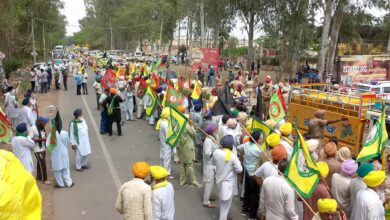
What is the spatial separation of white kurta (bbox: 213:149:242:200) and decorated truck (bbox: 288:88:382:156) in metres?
4.63

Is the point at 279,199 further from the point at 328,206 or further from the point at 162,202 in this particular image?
the point at 162,202

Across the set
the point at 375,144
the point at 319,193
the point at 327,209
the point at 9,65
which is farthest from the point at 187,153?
the point at 9,65

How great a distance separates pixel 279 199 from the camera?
5.16m

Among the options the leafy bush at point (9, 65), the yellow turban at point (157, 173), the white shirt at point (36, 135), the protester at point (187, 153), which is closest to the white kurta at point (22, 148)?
the white shirt at point (36, 135)

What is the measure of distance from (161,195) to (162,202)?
0.41 feet

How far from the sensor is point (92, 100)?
806 inches

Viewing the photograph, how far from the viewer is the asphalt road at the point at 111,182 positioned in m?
7.20

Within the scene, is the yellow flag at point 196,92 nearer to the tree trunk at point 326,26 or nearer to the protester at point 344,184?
the protester at point 344,184

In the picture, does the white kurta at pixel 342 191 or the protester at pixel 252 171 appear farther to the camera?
the protester at pixel 252 171

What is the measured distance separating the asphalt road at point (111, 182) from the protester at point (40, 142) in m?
0.68

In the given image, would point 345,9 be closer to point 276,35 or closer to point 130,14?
point 276,35

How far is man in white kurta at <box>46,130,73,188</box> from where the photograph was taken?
8141 millimetres

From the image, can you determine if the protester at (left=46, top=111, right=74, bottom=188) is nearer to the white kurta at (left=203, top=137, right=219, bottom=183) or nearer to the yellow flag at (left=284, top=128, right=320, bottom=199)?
the white kurta at (left=203, top=137, right=219, bottom=183)

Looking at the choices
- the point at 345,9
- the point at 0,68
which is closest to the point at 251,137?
the point at 0,68
